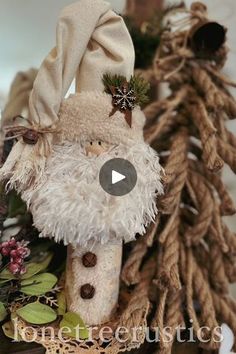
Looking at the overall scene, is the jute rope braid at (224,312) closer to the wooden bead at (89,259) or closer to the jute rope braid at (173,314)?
the jute rope braid at (173,314)

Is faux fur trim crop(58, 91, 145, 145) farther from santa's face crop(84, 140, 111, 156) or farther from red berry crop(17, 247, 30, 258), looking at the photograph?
red berry crop(17, 247, 30, 258)

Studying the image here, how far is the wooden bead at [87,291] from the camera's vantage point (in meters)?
0.61

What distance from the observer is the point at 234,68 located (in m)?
0.89

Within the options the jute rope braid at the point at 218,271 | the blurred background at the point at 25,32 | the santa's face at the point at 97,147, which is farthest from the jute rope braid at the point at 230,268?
the blurred background at the point at 25,32

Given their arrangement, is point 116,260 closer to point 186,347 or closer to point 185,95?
point 186,347

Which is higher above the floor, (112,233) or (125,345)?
(112,233)

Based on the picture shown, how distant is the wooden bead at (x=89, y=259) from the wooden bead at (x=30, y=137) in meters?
0.20

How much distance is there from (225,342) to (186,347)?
94 mm

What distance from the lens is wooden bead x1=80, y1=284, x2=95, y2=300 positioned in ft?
2.00

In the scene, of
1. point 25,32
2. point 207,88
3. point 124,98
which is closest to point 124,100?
point 124,98

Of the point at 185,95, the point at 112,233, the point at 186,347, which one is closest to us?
the point at 112,233

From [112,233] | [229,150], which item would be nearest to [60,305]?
[112,233]

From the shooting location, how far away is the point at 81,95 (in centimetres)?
59

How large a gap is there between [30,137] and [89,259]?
212mm
